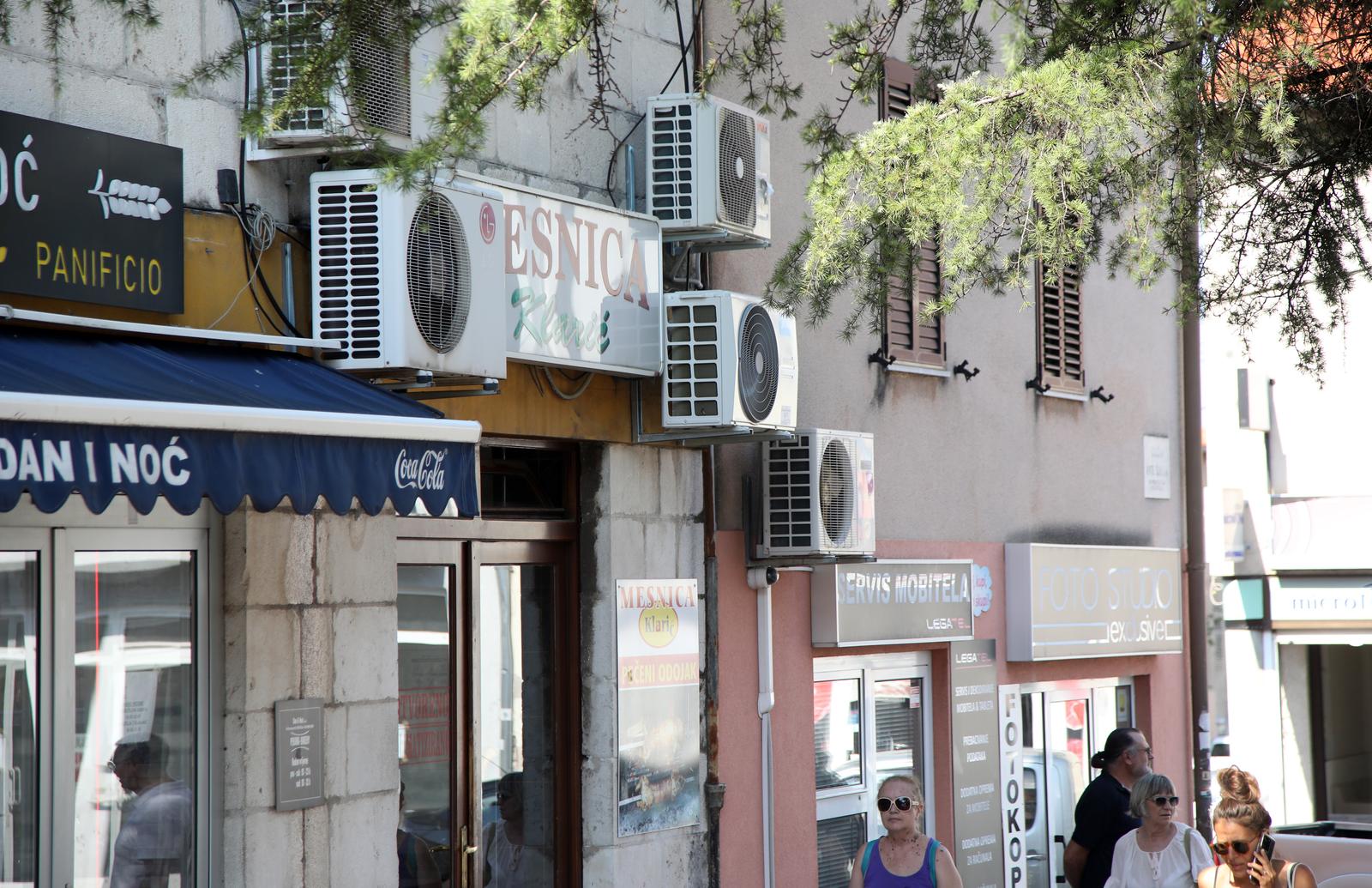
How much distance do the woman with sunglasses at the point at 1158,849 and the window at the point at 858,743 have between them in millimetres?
2464

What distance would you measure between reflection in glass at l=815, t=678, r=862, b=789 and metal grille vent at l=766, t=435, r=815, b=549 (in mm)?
1342

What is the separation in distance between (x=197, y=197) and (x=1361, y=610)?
1425 cm

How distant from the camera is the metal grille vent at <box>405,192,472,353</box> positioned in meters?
6.48

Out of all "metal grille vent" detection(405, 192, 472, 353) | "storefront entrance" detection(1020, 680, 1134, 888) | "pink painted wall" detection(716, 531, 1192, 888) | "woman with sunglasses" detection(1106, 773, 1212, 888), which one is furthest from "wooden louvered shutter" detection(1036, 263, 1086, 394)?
"metal grille vent" detection(405, 192, 472, 353)

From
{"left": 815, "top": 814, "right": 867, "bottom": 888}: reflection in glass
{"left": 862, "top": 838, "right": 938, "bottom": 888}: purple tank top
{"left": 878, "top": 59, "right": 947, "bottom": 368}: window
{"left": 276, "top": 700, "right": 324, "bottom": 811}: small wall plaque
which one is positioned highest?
{"left": 878, "top": 59, "right": 947, "bottom": 368}: window

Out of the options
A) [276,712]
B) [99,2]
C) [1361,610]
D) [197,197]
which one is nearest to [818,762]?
[276,712]

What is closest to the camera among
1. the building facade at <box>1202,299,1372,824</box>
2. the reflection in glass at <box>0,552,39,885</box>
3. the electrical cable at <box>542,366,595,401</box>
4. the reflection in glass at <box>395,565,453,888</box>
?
the reflection in glass at <box>0,552,39,885</box>

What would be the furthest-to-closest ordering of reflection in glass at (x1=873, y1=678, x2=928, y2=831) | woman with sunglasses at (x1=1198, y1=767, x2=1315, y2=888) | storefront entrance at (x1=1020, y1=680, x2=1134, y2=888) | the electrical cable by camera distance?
storefront entrance at (x1=1020, y1=680, x2=1134, y2=888) < reflection in glass at (x1=873, y1=678, x2=928, y2=831) < the electrical cable < woman with sunglasses at (x1=1198, y1=767, x2=1315, y2=888)

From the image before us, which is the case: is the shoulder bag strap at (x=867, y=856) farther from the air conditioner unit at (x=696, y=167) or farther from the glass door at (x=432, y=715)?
the air conditioner unit at (x=696, y=167)

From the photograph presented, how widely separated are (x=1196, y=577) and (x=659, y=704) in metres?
6.83

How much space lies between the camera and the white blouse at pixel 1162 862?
7.26 metres

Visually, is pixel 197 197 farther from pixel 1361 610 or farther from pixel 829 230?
pixel 1361 610

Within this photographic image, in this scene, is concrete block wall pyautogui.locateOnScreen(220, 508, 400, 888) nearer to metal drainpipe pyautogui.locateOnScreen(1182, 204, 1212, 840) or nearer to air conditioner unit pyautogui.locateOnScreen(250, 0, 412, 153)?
air conditioner unit pyautogui.locateOnScreen(250, 0, 412, 153)

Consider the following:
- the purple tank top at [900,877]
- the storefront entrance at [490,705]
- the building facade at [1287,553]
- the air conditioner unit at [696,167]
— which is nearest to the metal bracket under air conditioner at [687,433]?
the storefront entrance at [490,705]
